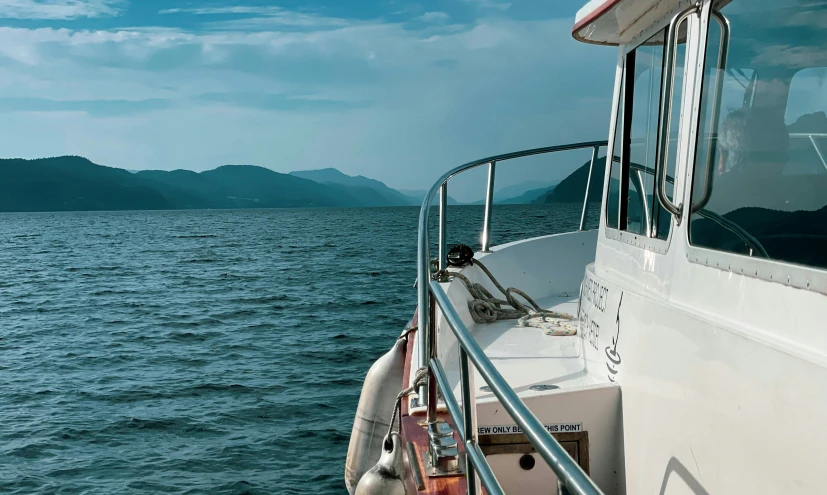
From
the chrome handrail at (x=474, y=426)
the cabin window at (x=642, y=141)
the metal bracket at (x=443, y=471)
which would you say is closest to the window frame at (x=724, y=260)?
the cabin window at (x=642, y=141)

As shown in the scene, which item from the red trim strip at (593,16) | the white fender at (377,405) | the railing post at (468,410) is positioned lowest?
the white fender at (377,405)

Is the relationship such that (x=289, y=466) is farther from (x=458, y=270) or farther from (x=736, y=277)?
(x=736, y=277)

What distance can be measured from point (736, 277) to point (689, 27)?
99 centimetres

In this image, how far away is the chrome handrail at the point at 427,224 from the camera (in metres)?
2.93

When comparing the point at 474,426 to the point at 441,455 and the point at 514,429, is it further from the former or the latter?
the point at 514,429

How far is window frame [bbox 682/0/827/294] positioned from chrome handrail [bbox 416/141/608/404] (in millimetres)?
1005

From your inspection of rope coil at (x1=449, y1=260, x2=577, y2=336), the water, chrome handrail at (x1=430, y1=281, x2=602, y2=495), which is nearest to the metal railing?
chrome handrail at (x1=430, y1=281, x2=602, y2=495)

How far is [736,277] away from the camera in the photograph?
2.19 meters

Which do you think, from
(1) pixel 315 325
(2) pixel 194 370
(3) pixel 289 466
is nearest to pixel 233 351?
(2) pixel 194 370

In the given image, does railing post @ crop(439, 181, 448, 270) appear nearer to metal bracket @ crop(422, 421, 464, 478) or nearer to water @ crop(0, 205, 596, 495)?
metal bracket @ crop(422, 421, 464, 478)

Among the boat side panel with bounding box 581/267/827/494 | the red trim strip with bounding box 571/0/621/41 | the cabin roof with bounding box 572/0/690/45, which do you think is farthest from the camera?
the red trim strip with bounding box 571/0/621/41

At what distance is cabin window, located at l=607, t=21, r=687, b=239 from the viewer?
2.83m

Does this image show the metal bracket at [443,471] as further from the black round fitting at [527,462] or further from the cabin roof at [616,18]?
the cabin roof at [616,18]

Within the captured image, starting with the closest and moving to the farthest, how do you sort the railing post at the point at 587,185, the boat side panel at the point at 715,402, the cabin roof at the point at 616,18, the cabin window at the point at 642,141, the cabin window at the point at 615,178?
the boat side panel at the point at 715,402, the cabin window at the point at 642,141, the cabin roof at the point at 616,18, the cabin window at the point at 615,178, the railing post at the point at 587,185
